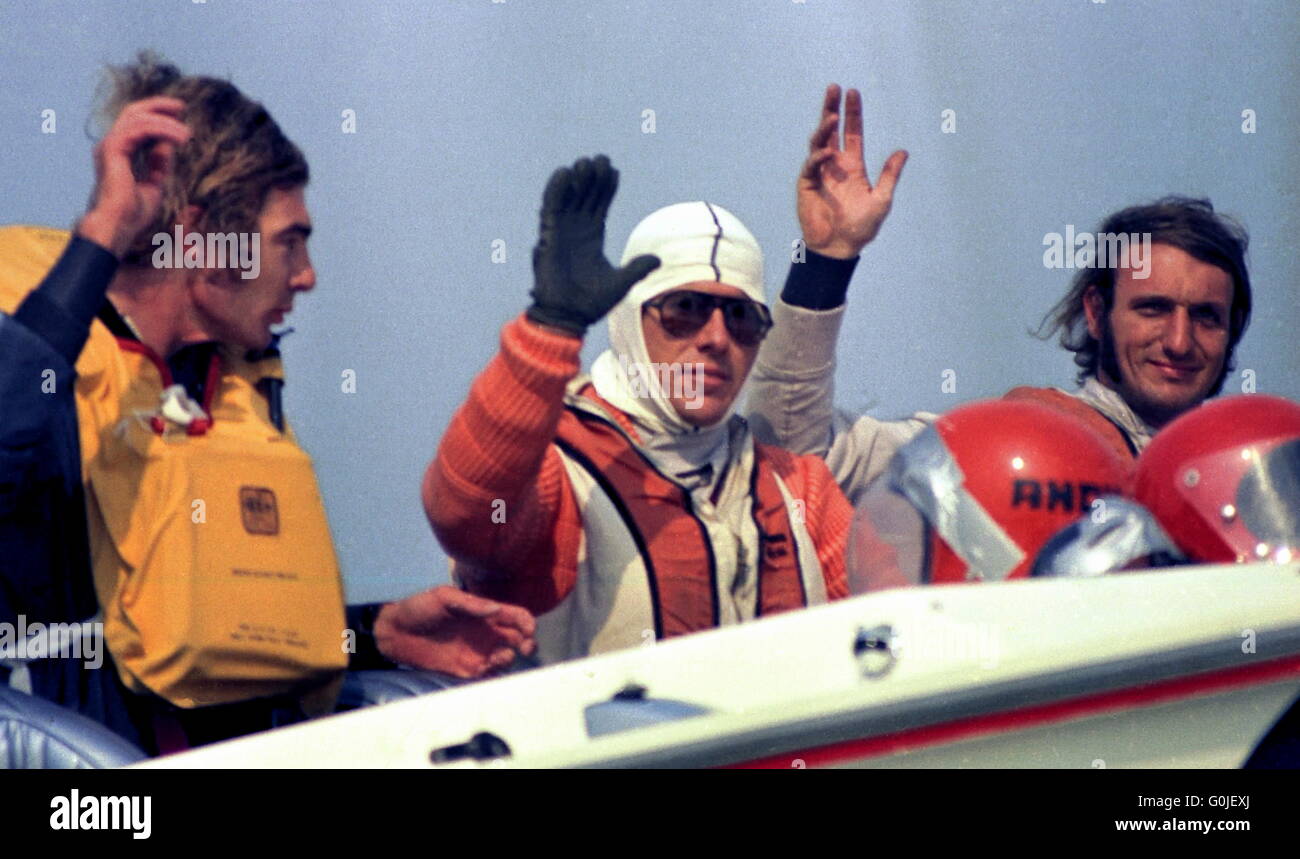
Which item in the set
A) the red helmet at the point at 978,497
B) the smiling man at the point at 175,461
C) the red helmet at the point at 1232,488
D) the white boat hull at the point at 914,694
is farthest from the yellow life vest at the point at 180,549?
the red helmet at the point at 1232,488

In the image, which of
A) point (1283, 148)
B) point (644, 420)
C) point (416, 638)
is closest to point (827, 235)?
point (644, 420)

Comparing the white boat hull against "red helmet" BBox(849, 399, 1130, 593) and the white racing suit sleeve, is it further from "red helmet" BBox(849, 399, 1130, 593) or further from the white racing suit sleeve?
the white racing suit sleeve

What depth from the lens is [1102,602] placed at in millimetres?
2115

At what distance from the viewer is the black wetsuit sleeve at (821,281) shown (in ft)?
10.2

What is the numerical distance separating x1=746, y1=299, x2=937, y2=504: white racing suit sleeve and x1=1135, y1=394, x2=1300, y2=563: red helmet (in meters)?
0.82

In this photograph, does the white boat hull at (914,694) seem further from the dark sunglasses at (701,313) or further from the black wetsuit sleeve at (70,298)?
the dark sunglasses at (701,313)

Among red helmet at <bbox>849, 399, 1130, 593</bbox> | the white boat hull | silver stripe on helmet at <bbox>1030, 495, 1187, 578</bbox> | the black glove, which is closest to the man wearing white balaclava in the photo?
the black glove

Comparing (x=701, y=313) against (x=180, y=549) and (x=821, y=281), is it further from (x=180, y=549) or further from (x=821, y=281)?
(x=180, y=549)

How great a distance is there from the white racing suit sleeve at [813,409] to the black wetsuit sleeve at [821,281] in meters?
0.02

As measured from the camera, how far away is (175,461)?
8.14ft

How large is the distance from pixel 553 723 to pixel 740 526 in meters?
0.84

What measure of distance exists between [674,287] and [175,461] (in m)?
0.82

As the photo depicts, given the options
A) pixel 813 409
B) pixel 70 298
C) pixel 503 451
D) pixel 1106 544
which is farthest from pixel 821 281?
pixel 70 298
